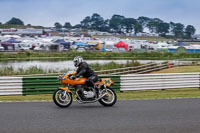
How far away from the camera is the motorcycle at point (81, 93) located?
10648mm

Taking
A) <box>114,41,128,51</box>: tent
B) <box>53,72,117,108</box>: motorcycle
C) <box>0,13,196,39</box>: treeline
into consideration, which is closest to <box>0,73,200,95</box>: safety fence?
<box>53,72,117,108</box>: motorcycle

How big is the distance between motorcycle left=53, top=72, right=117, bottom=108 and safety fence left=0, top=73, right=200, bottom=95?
5394 millimetres

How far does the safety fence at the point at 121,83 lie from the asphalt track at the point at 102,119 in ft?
16.8

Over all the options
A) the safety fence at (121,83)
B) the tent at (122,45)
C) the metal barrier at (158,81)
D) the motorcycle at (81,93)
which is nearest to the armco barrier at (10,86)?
the safety fence at (121,83)

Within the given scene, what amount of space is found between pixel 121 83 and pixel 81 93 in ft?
21.4

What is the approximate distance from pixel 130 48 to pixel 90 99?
65.9m

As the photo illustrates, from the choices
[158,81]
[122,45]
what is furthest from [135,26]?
[158,81]

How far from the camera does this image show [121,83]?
17.2 metres

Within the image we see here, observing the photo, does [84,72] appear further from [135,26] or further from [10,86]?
[135,26]

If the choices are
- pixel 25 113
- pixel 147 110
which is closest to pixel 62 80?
pixel 25 113

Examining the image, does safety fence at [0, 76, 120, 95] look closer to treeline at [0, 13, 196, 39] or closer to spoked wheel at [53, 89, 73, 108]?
spoked wheel at [53, 89, 73, 108]

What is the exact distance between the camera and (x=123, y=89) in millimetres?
17297

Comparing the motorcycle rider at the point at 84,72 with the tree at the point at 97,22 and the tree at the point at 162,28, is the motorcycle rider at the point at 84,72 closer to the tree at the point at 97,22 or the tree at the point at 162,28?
the tree at the point at 162,28

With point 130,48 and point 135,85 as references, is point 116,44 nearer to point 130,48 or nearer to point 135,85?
point 130,48
